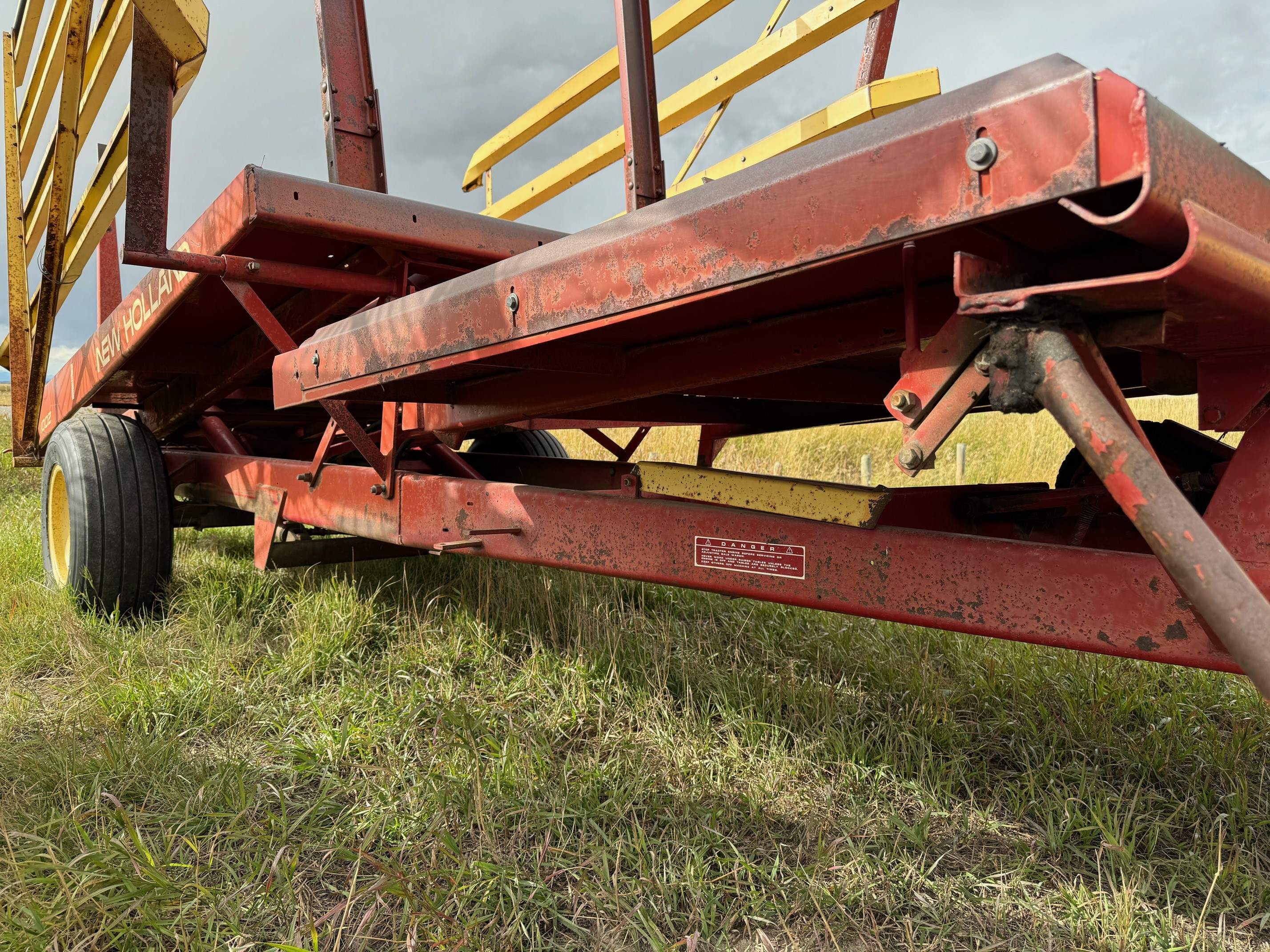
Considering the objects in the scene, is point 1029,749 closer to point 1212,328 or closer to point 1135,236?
point 1212,328

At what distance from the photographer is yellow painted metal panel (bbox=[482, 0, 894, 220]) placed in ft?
9.81

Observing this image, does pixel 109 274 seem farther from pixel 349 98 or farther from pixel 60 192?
pixel 349 98

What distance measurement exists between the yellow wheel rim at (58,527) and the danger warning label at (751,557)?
3.15 metres

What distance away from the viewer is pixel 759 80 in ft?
11.3

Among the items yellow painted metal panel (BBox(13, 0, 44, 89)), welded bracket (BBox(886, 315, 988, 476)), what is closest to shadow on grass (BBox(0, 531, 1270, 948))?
welded bracket (BBox(886, 315, 988, 476))

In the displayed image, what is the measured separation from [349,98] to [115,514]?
5.75 feet

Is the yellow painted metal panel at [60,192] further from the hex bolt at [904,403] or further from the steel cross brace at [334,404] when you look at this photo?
the hex bolt at [904,403]

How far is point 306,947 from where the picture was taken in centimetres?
Result: 150

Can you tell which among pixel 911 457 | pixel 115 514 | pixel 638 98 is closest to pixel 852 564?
pixel 911 457

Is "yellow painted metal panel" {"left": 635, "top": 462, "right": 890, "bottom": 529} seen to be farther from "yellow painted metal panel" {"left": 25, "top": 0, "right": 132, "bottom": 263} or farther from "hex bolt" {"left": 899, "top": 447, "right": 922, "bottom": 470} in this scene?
"yellow painted metal panel" {"left": 25, "top": 0, "right": 132, "bottom": 263}

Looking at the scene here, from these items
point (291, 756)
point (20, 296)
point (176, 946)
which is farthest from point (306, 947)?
point (20, 296)

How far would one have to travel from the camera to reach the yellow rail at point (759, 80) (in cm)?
281

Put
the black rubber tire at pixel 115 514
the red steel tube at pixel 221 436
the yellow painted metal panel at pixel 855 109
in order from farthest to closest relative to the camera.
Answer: the red steel tube at pixel 221 436, the black rubber tire at pixel 115 514, the yellow painted metal panel at pixel 855 109

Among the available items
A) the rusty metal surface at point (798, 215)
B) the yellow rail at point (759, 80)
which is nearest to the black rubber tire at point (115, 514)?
the rusty metal surface at point (798, 215)
